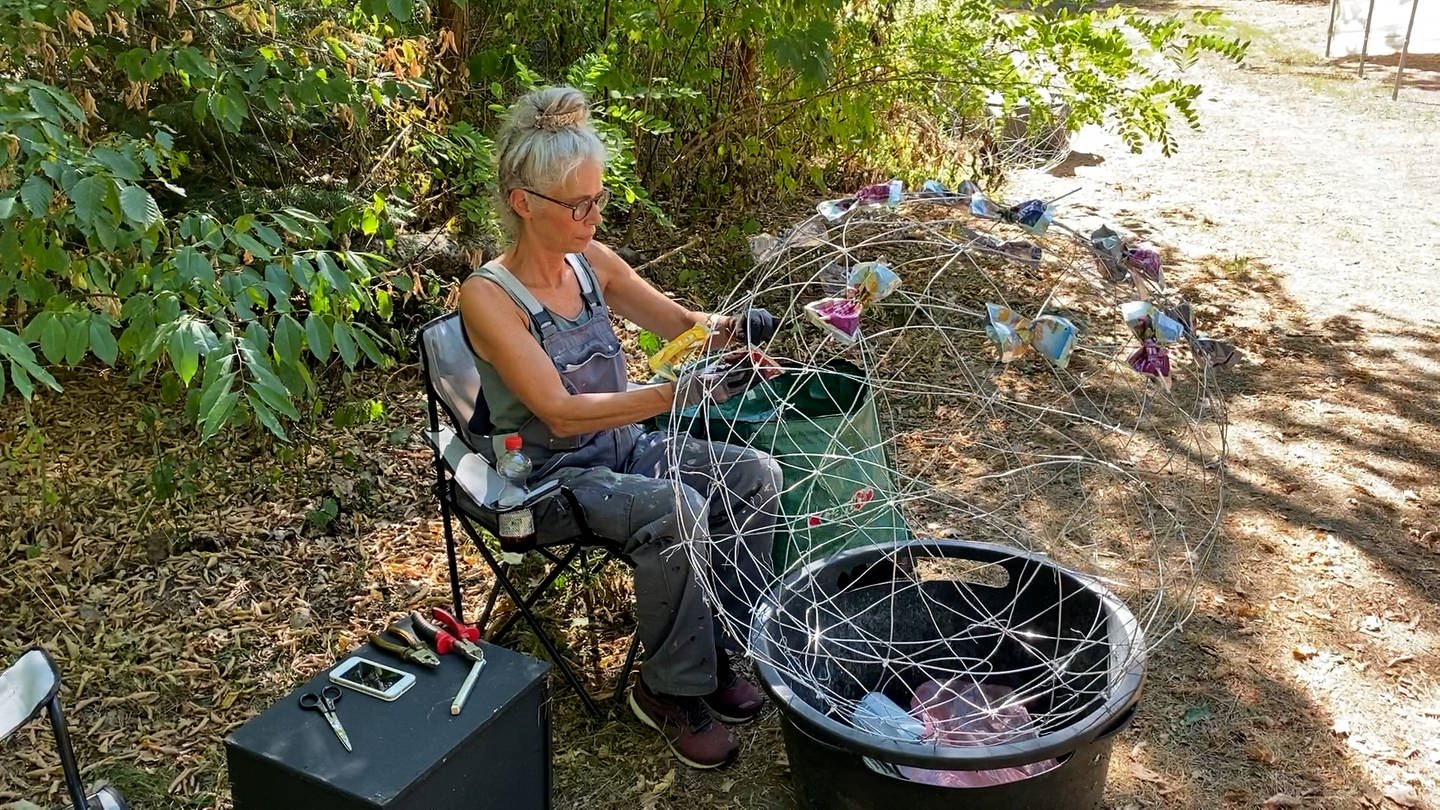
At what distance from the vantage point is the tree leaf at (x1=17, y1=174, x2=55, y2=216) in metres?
1.92

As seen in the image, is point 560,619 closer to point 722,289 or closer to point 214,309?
point 214,309

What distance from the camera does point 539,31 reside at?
4.23 meters

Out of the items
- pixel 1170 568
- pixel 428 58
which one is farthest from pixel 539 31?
pixel 1170 568

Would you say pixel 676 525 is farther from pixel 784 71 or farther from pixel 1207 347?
pixel 784 71

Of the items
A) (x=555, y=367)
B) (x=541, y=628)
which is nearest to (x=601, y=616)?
(x=541, y=628)

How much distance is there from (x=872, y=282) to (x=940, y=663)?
1030 millimetres

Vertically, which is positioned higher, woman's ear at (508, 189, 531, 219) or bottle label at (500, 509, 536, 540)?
woman's ear at (508, 189, 531, 219)

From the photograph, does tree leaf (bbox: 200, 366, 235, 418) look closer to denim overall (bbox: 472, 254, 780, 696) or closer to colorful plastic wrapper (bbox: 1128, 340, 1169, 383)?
denim overall (bbox: 472, 254, 780, 696)

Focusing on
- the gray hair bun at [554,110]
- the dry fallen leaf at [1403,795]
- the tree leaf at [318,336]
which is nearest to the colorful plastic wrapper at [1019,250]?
the gray hair bun at [554,110]

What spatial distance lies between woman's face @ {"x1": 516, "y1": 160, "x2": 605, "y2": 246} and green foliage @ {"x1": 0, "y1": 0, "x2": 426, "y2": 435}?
A: 0.36 m

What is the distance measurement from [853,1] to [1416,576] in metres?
2.86

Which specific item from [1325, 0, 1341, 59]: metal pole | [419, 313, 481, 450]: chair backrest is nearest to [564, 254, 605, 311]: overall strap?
[419, 313, 481, 450]: chair backrest

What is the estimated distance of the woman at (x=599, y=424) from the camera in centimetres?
233

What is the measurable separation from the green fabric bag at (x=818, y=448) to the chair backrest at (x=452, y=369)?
0.50m
